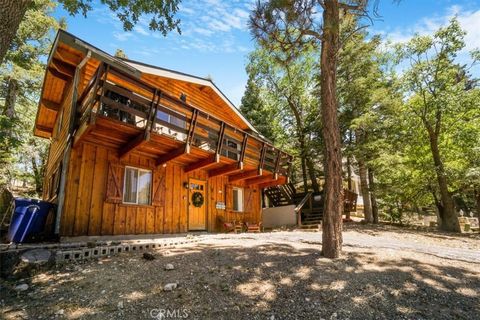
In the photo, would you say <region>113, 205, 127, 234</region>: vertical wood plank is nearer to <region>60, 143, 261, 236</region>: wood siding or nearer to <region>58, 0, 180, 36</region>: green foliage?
<region>60, 143, 261, 236</region>: wood siding

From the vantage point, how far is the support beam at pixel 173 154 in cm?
850

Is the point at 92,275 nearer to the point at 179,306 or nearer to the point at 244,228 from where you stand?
the point at 179,306

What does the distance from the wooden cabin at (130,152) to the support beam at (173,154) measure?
3cm

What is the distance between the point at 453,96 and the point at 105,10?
15.9 meters

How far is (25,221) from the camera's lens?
6.38 meters

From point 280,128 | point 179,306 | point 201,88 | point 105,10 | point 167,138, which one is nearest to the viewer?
point 179,306

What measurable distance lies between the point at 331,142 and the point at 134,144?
547cm

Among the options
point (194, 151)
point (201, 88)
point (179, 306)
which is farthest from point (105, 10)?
point (179, 306)

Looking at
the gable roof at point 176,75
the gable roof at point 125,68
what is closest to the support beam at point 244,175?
the gable roof at point 125,68

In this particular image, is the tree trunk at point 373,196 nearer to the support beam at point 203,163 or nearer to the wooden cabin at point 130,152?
the wooden cabin at point 130,152

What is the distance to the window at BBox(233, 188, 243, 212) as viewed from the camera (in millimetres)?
13304

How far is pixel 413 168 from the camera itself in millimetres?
14891

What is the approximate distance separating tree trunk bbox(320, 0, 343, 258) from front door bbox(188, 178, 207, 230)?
20.5 ft

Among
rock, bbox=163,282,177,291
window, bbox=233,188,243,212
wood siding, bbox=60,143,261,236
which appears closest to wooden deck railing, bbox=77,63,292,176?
wood siding, bbox=60,143,261,236
